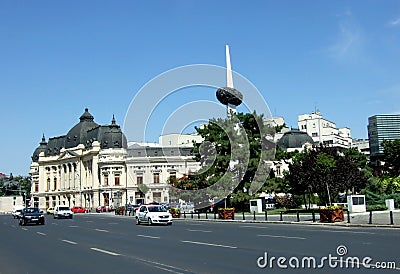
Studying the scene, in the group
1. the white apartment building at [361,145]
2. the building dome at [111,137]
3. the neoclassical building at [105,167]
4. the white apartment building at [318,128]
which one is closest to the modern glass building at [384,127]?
the white apartment building at [361,145]

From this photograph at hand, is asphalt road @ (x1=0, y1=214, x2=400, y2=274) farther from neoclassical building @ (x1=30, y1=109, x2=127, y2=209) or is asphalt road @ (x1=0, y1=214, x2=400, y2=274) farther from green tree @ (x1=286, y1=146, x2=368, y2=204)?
neoclassical building @ (x1=30, y1=109, x2=127, y2=209)

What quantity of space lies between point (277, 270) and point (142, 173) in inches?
4242

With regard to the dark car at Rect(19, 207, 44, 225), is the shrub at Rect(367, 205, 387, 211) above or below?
below

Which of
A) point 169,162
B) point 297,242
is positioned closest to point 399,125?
point 169,162

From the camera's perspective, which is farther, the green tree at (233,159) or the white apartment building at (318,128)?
the white apartment building at (318,128)

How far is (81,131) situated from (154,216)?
103458mm

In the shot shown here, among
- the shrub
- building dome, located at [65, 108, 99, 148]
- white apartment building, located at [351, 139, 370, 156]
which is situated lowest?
the shrub

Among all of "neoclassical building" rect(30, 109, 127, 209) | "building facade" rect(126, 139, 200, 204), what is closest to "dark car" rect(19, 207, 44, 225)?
"building facade" rect(126, 139, 200, 204)

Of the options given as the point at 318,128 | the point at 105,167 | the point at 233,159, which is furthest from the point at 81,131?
the point at 233,159

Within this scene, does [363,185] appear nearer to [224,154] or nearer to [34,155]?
[224,154]

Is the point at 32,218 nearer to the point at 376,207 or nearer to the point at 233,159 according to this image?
the point at 233,159

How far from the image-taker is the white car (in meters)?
37.0

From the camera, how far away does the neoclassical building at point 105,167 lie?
383 feet

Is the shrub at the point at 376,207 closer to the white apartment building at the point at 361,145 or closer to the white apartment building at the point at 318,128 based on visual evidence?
the white apartment building at the point at 318,128
